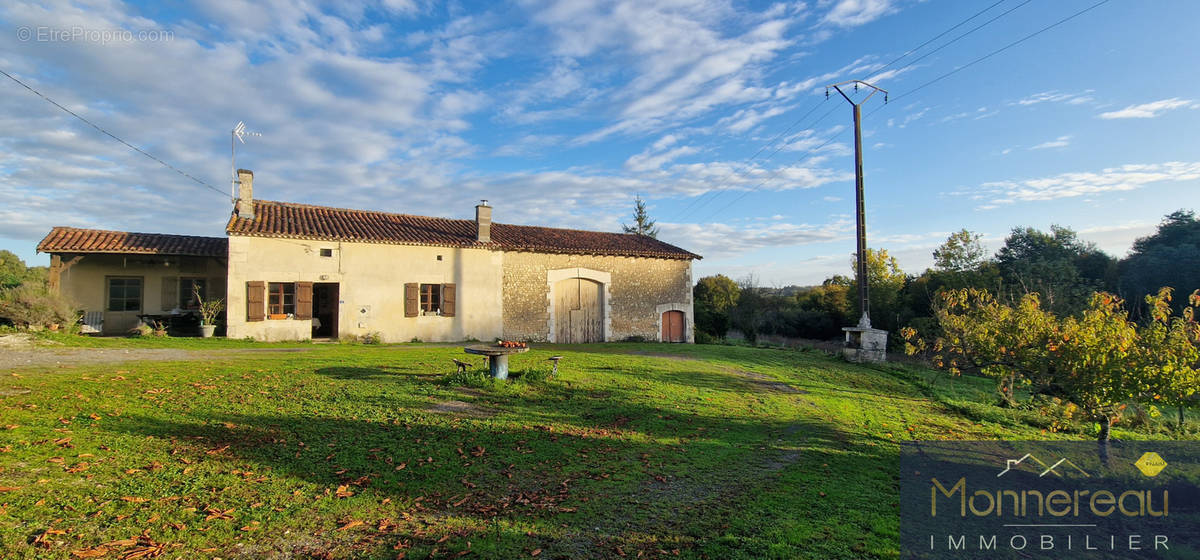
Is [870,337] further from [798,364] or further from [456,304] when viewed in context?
[456,304]

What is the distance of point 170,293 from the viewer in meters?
17.5

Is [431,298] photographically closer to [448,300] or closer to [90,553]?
[448,300]

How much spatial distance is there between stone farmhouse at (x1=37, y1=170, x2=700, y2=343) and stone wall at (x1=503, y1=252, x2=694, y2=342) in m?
0.04

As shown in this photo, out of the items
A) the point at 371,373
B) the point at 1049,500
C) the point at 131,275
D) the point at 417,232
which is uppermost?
the point at 417,232

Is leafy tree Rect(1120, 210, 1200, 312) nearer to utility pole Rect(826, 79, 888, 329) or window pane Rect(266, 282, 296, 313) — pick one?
utility pole Rect(826, 79, 888, 329)

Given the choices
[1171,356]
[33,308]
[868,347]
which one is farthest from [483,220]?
[1171,356]

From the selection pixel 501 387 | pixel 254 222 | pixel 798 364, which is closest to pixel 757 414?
pixel 501 387

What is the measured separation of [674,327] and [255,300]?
48.2ft

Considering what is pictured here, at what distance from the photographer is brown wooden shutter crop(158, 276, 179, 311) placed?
1742 centimetres

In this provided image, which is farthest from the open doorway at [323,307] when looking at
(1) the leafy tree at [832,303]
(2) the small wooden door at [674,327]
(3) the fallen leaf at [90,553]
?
(1) the leafy tree at [832,303]

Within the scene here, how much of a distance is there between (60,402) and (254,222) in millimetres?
10483

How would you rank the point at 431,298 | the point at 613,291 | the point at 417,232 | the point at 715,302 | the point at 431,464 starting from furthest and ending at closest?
the point at 715,302 < the point at 613,291 < the point at 417,232 < the point at 431,298 < the point at 431,464

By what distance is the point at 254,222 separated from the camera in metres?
16.1

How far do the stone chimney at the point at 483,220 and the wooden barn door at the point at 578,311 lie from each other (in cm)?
320
